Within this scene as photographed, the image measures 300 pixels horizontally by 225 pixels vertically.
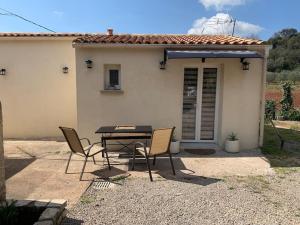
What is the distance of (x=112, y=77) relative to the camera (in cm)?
1191

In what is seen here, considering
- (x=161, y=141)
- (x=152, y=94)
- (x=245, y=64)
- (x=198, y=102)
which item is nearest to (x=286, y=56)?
(x=245, y=64)

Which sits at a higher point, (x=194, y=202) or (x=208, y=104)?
(x=208, y=104)

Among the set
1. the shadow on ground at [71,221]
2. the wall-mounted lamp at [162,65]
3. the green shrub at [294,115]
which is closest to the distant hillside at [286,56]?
the green shrub at [294,115]

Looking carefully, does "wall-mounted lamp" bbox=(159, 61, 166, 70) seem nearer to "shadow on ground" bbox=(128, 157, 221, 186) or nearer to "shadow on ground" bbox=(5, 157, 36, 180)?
"shadow on ground" bbox=(128, 157, 221, 186)

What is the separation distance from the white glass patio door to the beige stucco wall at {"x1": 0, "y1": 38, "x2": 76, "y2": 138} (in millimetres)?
5687

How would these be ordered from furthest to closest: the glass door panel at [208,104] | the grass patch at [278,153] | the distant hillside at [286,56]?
the distant hillside at [286,56]
the glass door panel at [208,104]
the grass patch at [278,153]

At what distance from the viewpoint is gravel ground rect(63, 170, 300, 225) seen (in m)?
5.86

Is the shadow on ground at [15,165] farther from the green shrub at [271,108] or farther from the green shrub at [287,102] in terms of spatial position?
the green shrub at [287,102]

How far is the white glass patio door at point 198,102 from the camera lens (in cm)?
1195

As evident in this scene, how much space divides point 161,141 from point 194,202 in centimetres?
235

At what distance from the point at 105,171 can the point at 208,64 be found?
233 inches

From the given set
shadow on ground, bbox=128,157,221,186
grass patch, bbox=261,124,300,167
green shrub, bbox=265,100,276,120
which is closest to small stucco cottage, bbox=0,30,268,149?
grass patch, bbox=261,124,300,167

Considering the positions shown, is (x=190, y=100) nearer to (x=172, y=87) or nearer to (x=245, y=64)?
(x=172, y=87)

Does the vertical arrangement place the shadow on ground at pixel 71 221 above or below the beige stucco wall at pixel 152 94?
below
